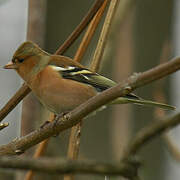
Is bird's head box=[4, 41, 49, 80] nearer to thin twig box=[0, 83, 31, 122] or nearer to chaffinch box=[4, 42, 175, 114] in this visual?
chaffinch box=[4, 42, 175, 114]

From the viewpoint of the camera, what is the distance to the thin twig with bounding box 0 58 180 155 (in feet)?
4.63

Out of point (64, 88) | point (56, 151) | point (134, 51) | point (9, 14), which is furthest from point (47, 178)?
point (9, 14)

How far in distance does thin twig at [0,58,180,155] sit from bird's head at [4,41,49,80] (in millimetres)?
1190

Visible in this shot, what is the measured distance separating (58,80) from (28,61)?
0.38 meters

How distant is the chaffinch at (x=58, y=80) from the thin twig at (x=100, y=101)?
900mm

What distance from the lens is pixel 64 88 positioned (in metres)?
3.27

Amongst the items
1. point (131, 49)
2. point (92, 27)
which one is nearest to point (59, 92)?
point (92, 27)

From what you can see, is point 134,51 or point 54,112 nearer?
point 54,112

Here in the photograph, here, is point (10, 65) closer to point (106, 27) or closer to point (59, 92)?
point (59, 92)

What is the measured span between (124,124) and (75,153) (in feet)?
7.09

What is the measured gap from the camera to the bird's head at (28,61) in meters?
A: 3.34

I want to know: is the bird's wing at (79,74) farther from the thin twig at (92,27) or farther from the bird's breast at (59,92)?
the thin twig at (92,27)

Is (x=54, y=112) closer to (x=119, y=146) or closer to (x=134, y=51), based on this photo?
(x=119, y=146)

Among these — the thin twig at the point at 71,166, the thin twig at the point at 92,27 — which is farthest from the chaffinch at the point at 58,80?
the thin twig at the point at 71,166
